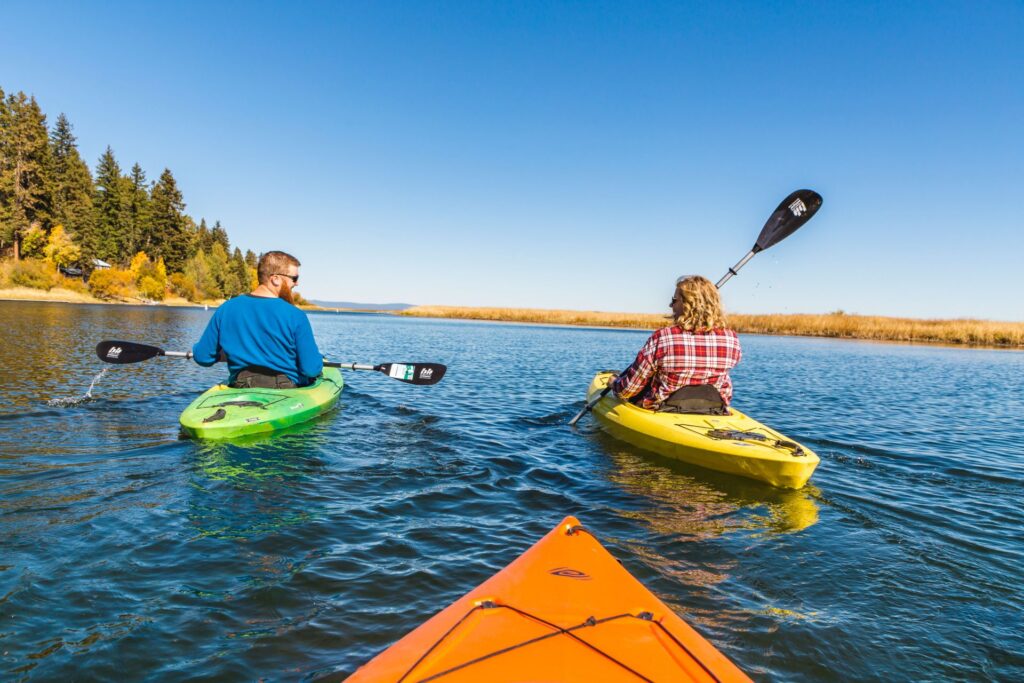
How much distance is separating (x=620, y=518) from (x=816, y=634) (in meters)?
2.00

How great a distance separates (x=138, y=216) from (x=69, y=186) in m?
6.67

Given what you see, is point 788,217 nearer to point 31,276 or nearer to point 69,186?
point 31,276

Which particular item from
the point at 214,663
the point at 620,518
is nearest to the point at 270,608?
the point at 214,663

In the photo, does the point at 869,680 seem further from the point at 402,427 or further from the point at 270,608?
the point at 402,427

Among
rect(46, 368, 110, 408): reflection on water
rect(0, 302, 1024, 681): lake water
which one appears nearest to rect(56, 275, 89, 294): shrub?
rect(0, 302, 1024, 681): lake water

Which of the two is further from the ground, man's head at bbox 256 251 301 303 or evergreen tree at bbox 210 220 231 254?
evergreen tree at bbox 210 220 231 254

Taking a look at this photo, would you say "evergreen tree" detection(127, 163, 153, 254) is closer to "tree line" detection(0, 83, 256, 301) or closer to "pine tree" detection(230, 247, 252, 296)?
"tree line" detection(0, 83, 256, 301)

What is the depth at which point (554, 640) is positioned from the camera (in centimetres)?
229

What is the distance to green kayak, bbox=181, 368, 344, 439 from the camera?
6.20 metres

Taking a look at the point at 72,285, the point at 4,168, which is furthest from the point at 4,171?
the point at 72,285

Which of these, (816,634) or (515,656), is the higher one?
(515,656)

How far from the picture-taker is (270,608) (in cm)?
319

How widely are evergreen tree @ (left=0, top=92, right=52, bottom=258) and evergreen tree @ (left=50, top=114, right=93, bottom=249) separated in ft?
5.15

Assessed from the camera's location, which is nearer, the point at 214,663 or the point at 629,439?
the point at 214,663
